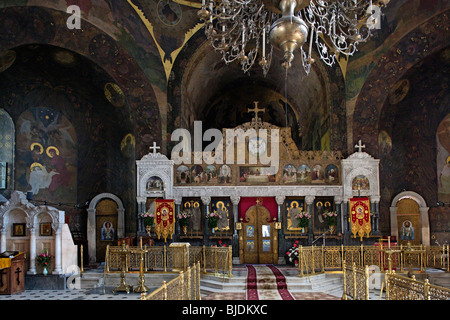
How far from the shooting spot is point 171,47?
57.3 ft

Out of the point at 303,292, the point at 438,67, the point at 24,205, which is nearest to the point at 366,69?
the point at 438,67

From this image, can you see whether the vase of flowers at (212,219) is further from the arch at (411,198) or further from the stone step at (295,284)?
the arch at (411,198)

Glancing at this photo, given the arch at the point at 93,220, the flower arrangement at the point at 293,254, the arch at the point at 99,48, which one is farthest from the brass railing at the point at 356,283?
A: the arch at the point at 93,220

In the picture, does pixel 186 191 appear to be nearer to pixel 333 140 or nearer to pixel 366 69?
pixel 333 140

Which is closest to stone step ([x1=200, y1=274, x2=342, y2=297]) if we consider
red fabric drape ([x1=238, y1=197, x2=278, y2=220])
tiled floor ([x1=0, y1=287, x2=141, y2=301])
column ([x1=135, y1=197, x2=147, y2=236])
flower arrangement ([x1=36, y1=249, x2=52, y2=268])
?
tiled floor ([x1=0, y1=287, x2=141, y2=301])

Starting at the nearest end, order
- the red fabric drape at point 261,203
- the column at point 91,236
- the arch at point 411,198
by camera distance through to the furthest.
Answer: the red fabric drape at point 261,203
the arch at point 411,198
the column at point 91,236

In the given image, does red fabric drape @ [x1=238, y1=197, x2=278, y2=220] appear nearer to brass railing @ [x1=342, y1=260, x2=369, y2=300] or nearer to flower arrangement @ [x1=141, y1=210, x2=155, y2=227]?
flower arrangement @ [x1=141, y1=210, x2=155, y2=227]

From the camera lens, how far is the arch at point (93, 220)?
61.5ft

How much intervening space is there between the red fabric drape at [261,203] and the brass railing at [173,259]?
3.74 metres

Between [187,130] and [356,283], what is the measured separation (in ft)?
37.3

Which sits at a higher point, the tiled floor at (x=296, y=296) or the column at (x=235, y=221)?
the column at (x=235, y=221)

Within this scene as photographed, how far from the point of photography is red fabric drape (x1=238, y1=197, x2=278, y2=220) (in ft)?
57.3

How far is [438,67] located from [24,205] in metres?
16.1
